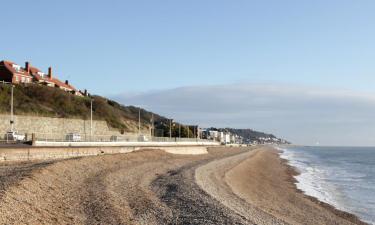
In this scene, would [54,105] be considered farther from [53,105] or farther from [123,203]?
[123,203]

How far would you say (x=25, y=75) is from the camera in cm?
10294

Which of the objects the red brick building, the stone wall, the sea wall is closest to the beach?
the sea wall

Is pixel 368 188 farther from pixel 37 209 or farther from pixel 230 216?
pixel 37 209

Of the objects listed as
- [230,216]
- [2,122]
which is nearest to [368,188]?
[230,216]

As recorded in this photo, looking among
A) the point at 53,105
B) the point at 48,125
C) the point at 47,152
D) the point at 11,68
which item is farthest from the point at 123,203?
the point at 11,68

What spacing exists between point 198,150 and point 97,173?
6058cm

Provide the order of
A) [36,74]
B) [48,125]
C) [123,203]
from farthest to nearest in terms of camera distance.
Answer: [36,74] → [48,125] → [123,203]

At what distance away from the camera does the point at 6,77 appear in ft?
321

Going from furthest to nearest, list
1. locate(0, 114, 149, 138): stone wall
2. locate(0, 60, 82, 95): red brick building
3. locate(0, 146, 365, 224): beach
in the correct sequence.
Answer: locate(0, 60, 82, 95): red brick building → locate(0, 114, 149, 138): stone wall → locate(0, 146, 365, 224): beach

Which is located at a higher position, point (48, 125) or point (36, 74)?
point (36, 74)

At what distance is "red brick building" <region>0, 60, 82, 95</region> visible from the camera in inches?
3844

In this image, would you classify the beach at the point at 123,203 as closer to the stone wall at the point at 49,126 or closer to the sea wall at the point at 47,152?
the sea wall at the point at 47,152

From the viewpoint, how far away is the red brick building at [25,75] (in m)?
97.6

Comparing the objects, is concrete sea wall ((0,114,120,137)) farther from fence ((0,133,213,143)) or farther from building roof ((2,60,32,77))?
building roof ((2,60,32,77))
